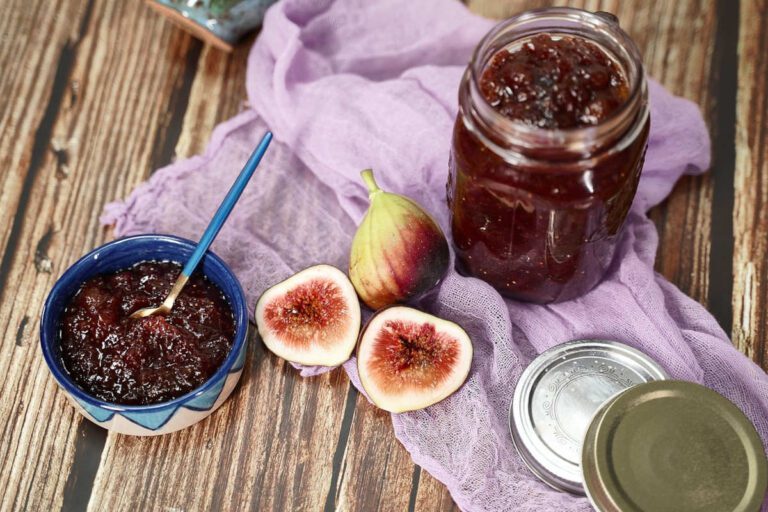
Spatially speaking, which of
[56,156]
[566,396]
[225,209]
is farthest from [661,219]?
[56,156]

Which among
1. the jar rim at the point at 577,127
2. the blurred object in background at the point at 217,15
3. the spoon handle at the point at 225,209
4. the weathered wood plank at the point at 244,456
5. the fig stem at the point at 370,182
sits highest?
the jar rim at the point at 577,127

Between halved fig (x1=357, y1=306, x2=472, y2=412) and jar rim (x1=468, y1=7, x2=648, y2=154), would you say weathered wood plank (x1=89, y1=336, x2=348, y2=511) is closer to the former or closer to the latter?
halved fig (x1=357, y1=306, x2=472, y2=412)

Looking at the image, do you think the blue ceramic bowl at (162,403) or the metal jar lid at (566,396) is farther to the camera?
the metal jar lid at (566,396)

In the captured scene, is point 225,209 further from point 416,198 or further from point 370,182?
point 416,198

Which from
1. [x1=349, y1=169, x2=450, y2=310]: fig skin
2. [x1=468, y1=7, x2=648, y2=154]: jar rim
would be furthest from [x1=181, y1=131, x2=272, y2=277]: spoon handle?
[x1=468, y1=7, x2=648, y2=154]: jar rim

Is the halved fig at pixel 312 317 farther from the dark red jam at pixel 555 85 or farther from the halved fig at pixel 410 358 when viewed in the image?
the dark red jam at pixel 555 85

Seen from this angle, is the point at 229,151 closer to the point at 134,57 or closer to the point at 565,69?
the point at 134,57

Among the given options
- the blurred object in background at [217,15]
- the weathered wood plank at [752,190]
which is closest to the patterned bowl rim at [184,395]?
the blurred object in background at [217,15]

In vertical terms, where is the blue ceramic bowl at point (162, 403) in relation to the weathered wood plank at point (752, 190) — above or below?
above
